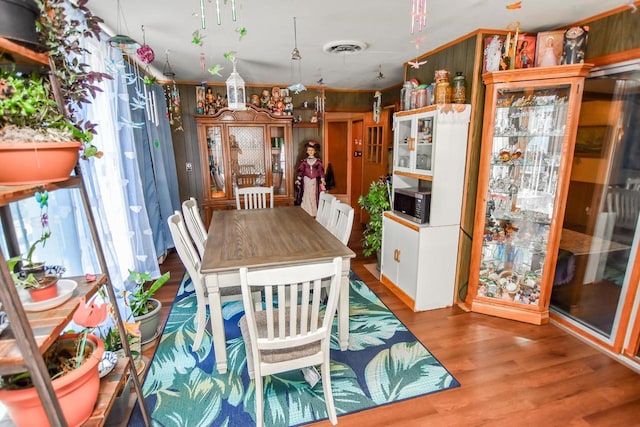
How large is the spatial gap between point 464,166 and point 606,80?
1.09 m

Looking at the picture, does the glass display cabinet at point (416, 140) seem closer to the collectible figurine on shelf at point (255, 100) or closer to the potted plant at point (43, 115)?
the collectible figurine on shelf at point (255, 100)

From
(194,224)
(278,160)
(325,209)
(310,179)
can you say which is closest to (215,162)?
(278,160)


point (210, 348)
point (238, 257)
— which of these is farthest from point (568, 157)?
point (210, 348)

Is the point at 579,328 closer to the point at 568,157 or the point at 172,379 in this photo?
the point at 568,157

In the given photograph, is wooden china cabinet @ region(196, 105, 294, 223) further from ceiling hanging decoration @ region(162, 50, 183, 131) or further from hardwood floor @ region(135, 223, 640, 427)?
hardwood floor @ region(135, 223, 640, 427)

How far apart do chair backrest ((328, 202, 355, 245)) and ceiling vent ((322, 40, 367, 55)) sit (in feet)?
4.58

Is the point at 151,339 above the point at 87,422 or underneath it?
underneath

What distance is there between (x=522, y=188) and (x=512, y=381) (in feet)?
4.97

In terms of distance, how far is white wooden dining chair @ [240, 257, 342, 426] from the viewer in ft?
4.45

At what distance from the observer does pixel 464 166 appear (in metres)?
2.62

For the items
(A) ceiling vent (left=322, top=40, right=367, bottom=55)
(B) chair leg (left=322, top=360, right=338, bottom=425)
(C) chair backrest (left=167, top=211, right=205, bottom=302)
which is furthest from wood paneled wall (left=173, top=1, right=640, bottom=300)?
(C) chair backrest (left=167, top=211, right=205, bottom=302)

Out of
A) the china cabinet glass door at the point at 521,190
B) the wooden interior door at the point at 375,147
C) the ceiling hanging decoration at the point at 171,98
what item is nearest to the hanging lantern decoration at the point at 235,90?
the ceiling hanging decoration at the point at 171,98

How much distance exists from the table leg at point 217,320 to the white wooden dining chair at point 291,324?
0.77 ft

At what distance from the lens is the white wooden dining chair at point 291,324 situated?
136cm
